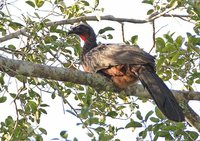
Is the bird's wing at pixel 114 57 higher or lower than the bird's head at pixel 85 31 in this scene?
lower

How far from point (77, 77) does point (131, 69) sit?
Result: 2.70 feet

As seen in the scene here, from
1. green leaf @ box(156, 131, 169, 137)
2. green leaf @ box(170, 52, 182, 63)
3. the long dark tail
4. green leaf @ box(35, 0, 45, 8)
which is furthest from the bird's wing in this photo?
green leaf @ box(156, 131, 169, 137)

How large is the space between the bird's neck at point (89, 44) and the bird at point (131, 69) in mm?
238

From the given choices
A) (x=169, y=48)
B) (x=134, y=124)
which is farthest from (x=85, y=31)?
(x=134, y=124)

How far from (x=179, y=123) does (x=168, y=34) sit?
97 cm

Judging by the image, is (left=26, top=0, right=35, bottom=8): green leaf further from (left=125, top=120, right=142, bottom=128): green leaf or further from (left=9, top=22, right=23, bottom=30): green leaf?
(left=125, top=120, right=142, bottom=128): green leaf

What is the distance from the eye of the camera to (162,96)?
4887 millimetres

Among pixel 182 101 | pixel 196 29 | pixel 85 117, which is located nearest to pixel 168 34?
pixel 196 29

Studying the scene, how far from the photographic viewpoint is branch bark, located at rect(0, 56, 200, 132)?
14.9 ft

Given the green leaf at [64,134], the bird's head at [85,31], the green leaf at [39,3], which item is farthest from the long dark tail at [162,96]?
the bird's head at [85,31]

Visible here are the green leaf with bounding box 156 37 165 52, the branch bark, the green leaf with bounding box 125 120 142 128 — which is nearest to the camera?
the green leaf with bounding box 125 120 142 128

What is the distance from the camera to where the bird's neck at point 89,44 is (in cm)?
643

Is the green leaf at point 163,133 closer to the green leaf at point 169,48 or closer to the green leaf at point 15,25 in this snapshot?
the green leaf at point 169,48

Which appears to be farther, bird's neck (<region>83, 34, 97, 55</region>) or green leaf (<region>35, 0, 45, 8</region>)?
bird's neck (<region>83, 34, 97, 55</region>)
